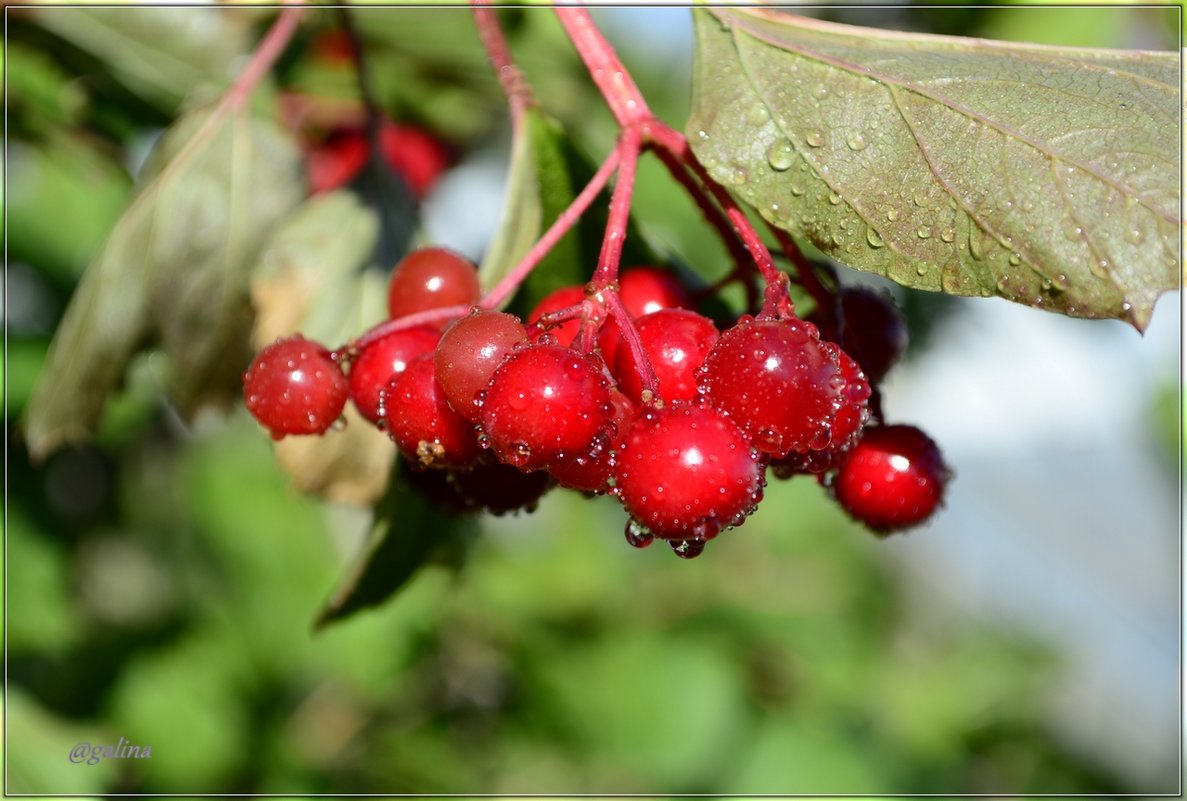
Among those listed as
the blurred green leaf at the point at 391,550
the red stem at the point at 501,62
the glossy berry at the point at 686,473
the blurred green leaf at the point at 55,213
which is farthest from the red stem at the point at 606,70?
the blurred green leaf at the point at 55,213

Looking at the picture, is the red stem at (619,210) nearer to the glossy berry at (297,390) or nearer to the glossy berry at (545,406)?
the glossy berry at (545,406)

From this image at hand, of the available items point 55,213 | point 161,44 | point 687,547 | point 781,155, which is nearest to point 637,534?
point 687,547

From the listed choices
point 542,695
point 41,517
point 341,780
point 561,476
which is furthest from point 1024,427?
point 561,476

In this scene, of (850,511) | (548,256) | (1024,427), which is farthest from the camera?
(1024,427)

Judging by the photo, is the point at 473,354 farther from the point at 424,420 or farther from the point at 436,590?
the point at 436,590

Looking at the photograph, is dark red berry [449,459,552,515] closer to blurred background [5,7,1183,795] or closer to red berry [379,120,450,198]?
blurred background [5,7,1183,795]

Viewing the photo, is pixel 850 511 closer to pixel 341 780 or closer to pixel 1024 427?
pixel 341 780

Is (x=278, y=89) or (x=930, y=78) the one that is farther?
(x=278, y=89)
